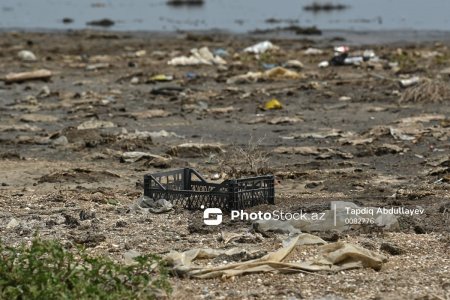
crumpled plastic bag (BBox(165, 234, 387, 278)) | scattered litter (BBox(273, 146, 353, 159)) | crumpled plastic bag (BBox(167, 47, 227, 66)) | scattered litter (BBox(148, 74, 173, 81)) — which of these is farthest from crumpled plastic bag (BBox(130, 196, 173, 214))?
crumpled plastic bag (BBox(167, 47, 227, 66))

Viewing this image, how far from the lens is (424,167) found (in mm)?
10461

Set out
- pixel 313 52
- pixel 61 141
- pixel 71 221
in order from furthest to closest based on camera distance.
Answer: pixel 313 52
pixel 61 141
pixel 71 221

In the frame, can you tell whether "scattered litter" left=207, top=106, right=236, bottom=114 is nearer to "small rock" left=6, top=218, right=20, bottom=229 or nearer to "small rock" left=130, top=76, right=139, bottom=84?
"small rock" left=130, top=76, right=139, bottom=84

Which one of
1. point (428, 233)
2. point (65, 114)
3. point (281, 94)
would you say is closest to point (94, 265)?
point (428, 233)

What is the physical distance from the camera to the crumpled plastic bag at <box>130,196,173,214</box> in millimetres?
7582

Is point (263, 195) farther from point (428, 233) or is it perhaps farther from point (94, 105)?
point (94, 105)

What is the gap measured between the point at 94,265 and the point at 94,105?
10489 mm

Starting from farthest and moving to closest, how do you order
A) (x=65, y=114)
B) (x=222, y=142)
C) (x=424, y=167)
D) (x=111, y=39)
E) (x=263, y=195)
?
(x=111, y=39) → (x=65, y=114) → (x=222, y=142) → (x=424, y=167) → (x=263, y=195)

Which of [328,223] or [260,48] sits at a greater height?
[328,223]

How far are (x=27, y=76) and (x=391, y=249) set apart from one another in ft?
43.4

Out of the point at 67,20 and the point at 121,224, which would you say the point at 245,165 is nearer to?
the point at 121,224

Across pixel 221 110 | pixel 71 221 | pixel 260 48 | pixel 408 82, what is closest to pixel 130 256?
pixel 71 221

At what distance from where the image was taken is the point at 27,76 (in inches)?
731

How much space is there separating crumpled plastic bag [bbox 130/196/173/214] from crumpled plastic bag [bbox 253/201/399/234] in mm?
921
